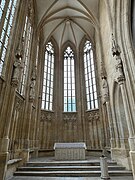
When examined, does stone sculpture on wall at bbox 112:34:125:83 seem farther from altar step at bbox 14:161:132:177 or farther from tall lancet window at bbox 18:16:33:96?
tall lancet window at bbox 18:16:33:96

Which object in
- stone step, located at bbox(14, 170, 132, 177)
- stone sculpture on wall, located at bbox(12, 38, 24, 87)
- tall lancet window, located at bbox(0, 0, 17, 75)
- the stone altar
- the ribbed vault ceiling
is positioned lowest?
stone step, located at bbox(14, 170, 132, 177)

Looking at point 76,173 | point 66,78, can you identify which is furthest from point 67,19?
point 76,173

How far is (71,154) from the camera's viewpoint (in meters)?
8.85

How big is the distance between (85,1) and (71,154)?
1402 cm

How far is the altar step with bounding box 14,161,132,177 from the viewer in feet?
20.5

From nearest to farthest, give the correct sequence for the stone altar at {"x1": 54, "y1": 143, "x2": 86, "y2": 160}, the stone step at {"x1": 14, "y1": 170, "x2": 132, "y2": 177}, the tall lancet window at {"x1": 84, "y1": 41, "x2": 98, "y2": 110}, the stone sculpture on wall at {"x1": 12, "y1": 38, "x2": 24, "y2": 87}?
1. the stone step at {"x1": 14, "y1": 170, "x2": 132, "y2": 177}
2. the stone sculpture on wall at {"x1": 12, "y1": 38, "x2": 24, "y2": 87}
3. the stone altar at {"x1": 54, "y1": 143, "x2": 86, "y2": 160}
4. the tall lancet window at {"x1": 84, "y1": 41, "x2": 98, "y2": 110}

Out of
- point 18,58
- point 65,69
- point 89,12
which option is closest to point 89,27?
point 89,12

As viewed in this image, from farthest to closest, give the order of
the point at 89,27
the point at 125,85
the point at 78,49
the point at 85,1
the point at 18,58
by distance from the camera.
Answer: the point at 78,49 < the point at 89,27 < the point at 85,1 < the point at 18,58 < the point at 125,85

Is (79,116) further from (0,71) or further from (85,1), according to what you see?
(85,1)

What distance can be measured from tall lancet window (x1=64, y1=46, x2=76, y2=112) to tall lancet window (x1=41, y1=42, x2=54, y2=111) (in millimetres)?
1668

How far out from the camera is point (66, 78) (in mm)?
16281

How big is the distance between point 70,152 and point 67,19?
14.3 m

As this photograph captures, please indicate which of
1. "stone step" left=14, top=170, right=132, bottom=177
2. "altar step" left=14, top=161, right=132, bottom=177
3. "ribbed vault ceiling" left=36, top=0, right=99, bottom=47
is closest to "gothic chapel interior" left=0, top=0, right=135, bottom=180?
"ribbed vault ceiling" left=36, top=0, right=99, bottom=47

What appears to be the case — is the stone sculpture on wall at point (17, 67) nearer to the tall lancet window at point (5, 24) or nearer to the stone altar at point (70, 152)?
the tall lancet window at point (5, 24)
